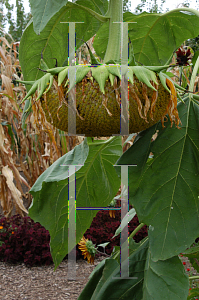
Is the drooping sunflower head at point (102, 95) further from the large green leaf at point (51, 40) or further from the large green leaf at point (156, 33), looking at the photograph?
the large green leaf at point (156, 33)

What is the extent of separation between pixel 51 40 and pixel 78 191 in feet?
1.31

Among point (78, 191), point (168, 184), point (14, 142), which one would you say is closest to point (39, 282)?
point (14, 142)

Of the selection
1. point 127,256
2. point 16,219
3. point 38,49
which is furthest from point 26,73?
point 16,219

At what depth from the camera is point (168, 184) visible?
605mm

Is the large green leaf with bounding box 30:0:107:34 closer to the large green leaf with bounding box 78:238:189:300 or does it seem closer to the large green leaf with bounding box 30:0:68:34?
the large green leaf with bounding box 30:0:68:34

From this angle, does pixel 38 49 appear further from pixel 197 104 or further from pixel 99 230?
pixel 99 230

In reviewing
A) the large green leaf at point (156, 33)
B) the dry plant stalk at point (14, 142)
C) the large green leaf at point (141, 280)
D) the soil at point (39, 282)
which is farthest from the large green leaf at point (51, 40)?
the soil at point (39, 282)

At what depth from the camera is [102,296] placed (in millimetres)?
768

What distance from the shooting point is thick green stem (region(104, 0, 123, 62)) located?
1.57 ft

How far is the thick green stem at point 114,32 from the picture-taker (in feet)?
1.57

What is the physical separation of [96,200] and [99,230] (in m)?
1.83

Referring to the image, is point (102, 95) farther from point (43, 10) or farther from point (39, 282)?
point (39, 282)

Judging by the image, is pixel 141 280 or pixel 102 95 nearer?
pixel 102 95

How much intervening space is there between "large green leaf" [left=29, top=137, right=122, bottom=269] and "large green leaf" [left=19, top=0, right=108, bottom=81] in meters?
0.20
